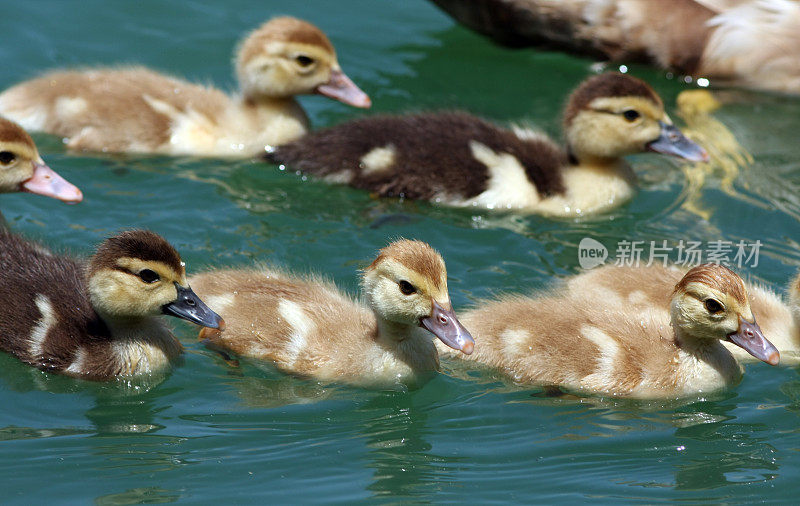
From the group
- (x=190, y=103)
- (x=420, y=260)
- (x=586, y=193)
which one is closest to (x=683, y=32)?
(x=586, y=193)

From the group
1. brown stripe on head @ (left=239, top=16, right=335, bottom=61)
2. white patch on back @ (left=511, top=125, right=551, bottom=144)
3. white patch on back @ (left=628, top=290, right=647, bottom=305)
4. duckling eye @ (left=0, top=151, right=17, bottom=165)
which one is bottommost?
white patch on back @ (left=628, top=290, right=647, bottom=305)

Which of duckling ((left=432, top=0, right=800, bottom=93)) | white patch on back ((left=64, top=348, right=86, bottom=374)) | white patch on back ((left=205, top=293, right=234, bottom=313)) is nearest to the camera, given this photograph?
white patch on back ((left=64, top=348, right=86, bottom=374))

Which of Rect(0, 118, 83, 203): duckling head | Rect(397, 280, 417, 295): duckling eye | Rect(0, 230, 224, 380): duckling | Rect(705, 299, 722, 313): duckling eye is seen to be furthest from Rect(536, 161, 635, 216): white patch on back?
Rect(0, 118, 83, 203): duckling head

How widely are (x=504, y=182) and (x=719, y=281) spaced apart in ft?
6.10

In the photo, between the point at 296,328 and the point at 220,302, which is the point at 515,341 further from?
the point at 220,302

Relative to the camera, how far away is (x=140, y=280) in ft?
15.1

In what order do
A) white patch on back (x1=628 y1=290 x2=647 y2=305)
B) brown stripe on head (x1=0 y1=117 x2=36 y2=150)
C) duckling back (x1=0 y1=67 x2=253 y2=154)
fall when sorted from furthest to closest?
duckling back (x1=0 y1=67 x2=253 y2=154) < brown stripe on head (x1=0 y1=117 x2=36 y2=150) < white patch on back (x1=628 y1=290 x2=647 y2=305)

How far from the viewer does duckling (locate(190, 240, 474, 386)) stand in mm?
4574

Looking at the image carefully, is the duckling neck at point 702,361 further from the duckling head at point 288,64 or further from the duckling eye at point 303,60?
the duckling eye at point 303,60

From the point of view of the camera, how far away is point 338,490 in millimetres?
4156

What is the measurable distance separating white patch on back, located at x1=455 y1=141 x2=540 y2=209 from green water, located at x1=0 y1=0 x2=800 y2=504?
105mm

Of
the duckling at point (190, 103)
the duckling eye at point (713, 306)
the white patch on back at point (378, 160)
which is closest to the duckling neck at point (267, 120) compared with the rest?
the duckling at point (190, 103)

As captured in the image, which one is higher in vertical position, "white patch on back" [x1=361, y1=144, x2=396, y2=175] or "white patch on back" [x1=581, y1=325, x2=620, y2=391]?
"white patch on back" [x1=361, y1=144, x2=396, y2=175]

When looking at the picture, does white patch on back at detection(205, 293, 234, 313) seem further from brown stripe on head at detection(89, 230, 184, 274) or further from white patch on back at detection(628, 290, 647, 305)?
white patch on back at detection(628, 290, 647, 305)
